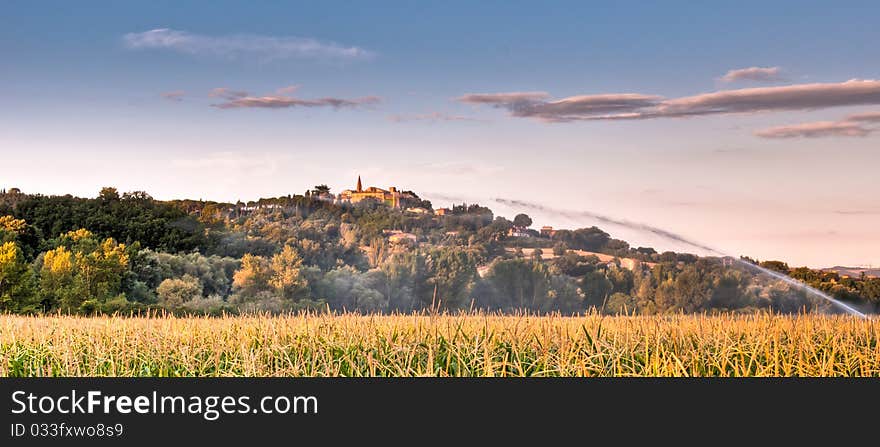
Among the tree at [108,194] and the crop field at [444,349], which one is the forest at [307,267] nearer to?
the tree at [108,194]

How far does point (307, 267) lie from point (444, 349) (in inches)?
476

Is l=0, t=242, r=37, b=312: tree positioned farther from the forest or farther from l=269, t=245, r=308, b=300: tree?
l=269, t=245, r=308, b=300: tree

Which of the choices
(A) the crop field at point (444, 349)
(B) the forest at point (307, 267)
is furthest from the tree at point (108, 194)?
Answer: (A) the crop field at point (444, 349)

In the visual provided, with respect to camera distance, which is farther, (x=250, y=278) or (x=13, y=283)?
(x=250, y=278)

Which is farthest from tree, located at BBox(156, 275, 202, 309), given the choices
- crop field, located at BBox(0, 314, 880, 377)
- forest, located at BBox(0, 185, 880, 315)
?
crop field, located at BBox(0, 314, 880, 377)

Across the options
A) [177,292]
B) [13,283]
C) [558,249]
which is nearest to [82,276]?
[13,283]

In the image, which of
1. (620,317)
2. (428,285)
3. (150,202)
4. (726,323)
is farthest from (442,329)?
(150,202)

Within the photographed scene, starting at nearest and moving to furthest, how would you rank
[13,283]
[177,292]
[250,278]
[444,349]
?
[444,349]
[13,283]
[177,292]
[250,278]

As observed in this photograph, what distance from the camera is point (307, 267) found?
2138cm

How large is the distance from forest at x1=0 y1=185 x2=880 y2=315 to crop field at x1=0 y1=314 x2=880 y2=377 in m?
7.18

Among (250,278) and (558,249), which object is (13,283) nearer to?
(250,278)

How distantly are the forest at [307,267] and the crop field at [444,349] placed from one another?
718 cm

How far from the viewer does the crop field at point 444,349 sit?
9.21 m

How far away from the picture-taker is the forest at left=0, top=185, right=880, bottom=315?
65.2 ft
